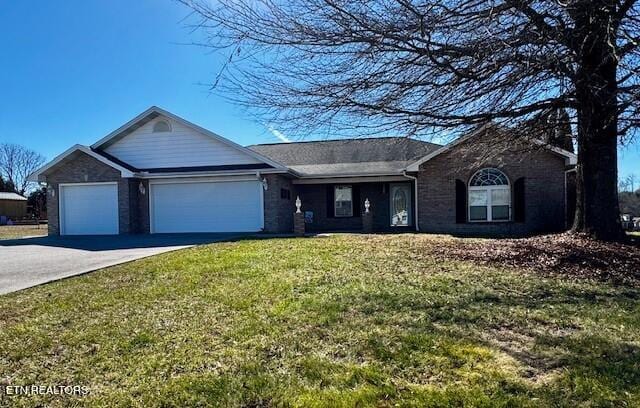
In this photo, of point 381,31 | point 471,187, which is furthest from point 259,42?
point 471,187

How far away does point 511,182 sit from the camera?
1667 cm

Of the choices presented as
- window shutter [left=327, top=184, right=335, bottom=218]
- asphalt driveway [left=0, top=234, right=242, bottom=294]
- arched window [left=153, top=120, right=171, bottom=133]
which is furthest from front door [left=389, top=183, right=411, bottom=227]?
asphalt driveway [left=0, top=234, right=242, bottom=294]

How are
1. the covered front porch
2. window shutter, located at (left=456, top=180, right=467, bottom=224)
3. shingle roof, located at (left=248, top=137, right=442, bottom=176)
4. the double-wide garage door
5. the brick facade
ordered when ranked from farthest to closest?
the covered front porch → shingle roof, located at (left=248, top=137, right=442, bottom=176) → the double-wide garage door → the brick facade → window shutter, located at (left=456, top=180, right=467, bottom=224)

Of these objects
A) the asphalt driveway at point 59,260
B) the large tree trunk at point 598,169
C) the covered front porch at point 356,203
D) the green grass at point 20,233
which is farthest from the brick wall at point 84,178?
the large tree trunk at point 598,169

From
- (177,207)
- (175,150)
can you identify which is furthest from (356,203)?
(175,150)

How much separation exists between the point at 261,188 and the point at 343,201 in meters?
4.35

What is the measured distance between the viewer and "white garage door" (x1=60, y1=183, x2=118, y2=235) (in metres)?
18.3

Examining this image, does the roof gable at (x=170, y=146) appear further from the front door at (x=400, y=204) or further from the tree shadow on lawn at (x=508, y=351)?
the tree shadow on lawn at (x=508, y=351)

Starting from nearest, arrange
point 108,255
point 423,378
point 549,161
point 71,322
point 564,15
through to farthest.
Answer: point 423,378, point 71,322, point 564,15, point 108,255, point 549,161

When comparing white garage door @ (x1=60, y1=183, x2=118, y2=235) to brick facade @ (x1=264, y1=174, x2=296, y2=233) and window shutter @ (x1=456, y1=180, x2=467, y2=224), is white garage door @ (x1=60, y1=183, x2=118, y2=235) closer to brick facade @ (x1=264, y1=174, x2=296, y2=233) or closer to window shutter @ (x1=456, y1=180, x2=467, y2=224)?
brick facade @ (x1=264, y1=174, x2=296, y2=233)

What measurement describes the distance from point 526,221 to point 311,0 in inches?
543

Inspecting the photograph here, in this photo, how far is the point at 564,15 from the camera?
5832mm

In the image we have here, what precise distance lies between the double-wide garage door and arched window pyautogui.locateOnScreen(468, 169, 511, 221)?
820 centimetres

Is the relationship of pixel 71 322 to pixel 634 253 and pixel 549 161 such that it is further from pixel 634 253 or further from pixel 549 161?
pixel 549 161
